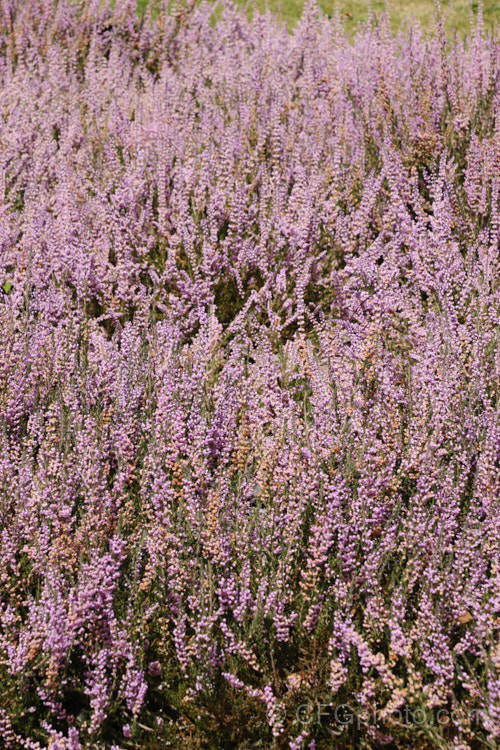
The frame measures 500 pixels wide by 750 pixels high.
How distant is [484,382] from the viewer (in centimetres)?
270

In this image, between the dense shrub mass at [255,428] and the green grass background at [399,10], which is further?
the green grass background at [399,10]

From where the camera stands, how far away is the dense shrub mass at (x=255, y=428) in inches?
79.4

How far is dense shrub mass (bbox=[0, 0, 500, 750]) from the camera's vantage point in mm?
2016

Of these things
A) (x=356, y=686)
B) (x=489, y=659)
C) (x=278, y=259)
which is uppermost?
(x=278, y=259)

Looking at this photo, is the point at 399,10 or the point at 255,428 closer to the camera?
the point at 255,428

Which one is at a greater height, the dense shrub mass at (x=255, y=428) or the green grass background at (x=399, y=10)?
the green grass background at (x=399, y=10)

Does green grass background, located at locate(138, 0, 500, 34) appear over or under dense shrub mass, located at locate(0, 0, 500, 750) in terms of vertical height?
over

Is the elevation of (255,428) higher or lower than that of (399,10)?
lower

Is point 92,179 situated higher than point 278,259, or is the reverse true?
point 92,179

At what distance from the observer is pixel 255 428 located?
2641 mm

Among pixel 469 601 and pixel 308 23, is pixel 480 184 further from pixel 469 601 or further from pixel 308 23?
pixel 308 23

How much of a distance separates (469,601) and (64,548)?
1357 mm

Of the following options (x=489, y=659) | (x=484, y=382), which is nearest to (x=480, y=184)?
(x=484, y=382)

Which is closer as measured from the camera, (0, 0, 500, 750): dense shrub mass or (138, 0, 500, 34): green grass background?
(0, 0, 500, 750): dense shrub mass
